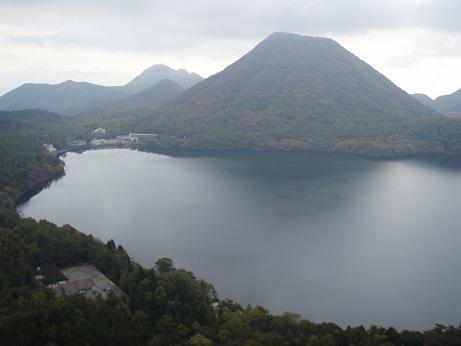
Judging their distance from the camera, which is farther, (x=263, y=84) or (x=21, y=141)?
(x=263, y=84)

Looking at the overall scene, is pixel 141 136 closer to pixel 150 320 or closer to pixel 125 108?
pixel 125 108

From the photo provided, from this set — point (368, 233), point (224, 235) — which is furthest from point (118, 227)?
point (368, 233)

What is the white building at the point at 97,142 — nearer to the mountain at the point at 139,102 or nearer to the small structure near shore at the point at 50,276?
the mountain at the point at 139,102

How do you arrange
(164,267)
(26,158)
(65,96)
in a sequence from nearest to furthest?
(164,267), (26,158), (65,96)

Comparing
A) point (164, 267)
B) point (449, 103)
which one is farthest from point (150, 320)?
point (449, 103)

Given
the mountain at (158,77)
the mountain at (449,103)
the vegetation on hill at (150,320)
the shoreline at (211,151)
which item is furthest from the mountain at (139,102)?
the vegetation on hill at (150,320)

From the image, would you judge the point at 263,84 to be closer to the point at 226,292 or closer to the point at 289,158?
the point at 289,158
